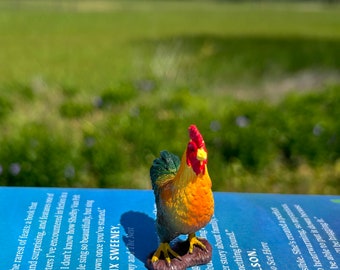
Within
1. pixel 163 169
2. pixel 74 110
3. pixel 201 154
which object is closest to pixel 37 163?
pixel 74 110

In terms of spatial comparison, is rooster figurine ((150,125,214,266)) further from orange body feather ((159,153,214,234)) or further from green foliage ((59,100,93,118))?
green foliage ((59,100,93,118))

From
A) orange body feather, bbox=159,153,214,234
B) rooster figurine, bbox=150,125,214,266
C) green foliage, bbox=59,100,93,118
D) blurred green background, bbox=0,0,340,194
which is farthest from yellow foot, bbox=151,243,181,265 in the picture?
green foliage, bbox=59,100,93,118

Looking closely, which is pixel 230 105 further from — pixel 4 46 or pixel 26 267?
pixel 4 46

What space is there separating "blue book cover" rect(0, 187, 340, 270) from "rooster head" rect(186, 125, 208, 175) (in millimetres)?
418

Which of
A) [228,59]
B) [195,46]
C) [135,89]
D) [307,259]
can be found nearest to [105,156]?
[135,89]

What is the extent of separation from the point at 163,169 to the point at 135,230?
1.08 ft

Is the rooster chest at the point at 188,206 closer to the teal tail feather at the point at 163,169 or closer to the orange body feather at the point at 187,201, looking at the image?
the orange body feather at the point at 187,201

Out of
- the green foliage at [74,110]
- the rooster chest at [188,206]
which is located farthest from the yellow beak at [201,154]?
the green foliage at [74,110]

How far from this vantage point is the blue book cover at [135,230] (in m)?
2.22

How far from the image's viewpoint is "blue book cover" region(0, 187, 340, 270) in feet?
7.28

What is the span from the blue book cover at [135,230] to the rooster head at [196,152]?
0.42 metres

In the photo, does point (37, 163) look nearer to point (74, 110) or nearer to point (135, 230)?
point (74, 110)

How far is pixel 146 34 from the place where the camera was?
997 cm

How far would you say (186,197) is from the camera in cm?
205
